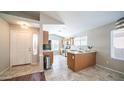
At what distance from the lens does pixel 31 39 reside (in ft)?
15.5

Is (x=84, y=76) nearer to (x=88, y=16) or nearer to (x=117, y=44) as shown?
(x=117, y=44)

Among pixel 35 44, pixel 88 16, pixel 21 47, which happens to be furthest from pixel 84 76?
pixel 21 47

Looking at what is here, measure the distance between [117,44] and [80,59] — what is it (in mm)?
1551

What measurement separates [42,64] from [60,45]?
19.6ft

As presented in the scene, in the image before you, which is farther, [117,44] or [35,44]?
[35,44]

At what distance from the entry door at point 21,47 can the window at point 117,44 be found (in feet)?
12.8

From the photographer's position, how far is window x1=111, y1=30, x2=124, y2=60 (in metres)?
3.29

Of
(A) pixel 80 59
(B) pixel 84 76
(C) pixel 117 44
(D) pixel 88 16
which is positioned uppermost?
(D) pixel 88 16

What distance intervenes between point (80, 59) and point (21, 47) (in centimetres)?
296

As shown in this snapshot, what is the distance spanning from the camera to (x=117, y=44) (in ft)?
11.4

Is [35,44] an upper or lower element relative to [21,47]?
upper

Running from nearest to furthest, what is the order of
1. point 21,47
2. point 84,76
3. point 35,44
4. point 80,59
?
point 84,76 → point 80,59 → point 21,47 → point 35,44

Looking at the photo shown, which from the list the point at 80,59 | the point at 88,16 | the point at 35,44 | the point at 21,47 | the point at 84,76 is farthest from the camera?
the point at 35,44
